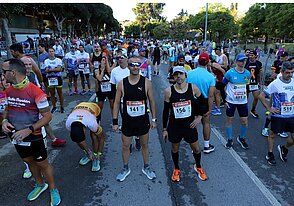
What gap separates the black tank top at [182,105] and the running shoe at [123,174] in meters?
1.18

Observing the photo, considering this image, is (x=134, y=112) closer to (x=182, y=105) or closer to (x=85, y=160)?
(x=182, y=105)

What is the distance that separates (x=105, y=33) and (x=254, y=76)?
265ft

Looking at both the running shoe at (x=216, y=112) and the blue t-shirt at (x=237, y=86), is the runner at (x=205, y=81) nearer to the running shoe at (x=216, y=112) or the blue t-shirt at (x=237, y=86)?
the blue t-shirt at (x=237, y=86)

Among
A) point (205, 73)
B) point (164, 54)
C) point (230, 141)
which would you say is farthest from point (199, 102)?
point (164, 54)

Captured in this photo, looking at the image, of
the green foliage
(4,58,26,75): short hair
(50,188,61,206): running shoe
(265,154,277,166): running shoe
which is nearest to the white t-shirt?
(4,58,26,75): short hair

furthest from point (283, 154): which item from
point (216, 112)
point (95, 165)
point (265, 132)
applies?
point (95, 165)

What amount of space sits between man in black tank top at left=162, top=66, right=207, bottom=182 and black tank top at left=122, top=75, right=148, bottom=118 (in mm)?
348

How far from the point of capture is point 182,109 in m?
3.40

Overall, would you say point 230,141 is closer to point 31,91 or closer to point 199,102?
point 199,102

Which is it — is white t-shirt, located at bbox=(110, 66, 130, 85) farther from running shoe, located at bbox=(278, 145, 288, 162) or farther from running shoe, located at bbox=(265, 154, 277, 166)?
running shoe, located at bbox=(278, 145, 288, 162)

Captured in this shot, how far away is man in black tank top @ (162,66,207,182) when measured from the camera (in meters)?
3.39

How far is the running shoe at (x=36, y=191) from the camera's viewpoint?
3.25 meters

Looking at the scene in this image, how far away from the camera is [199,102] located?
3.65 metres

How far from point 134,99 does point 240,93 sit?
2291 millimetres
